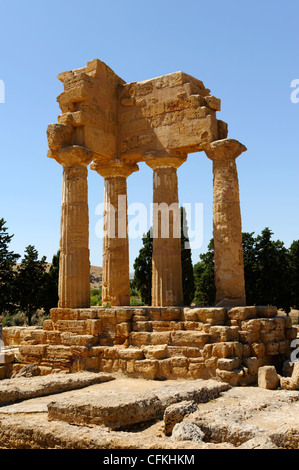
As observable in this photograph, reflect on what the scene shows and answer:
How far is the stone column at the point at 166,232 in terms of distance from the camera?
13945 millimetres

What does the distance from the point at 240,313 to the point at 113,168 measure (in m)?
7.23

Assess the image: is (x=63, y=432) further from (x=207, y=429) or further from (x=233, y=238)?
(x=233, y=238)

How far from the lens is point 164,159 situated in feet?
47.1

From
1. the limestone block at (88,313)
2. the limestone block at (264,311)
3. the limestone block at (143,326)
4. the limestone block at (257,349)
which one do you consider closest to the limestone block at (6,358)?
the limestone block at (88,313)

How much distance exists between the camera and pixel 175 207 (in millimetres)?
14352

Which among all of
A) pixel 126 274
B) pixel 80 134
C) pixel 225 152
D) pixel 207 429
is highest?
pixel 80 134

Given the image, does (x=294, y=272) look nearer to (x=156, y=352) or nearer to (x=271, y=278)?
(x=271, y=278)

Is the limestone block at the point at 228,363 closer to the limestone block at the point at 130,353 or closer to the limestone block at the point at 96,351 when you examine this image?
the limestone block at the point at 130,353

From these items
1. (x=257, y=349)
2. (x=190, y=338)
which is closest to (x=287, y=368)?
(x=257, y=349)

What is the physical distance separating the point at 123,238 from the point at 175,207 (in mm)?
2470

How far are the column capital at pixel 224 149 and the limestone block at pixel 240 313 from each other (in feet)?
14.7

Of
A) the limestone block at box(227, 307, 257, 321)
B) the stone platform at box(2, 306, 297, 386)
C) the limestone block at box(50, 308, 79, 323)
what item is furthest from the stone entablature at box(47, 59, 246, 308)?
the stone platform at box(2, 306, 297, 386)

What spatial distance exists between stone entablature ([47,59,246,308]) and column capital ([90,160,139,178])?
3.1 inches
